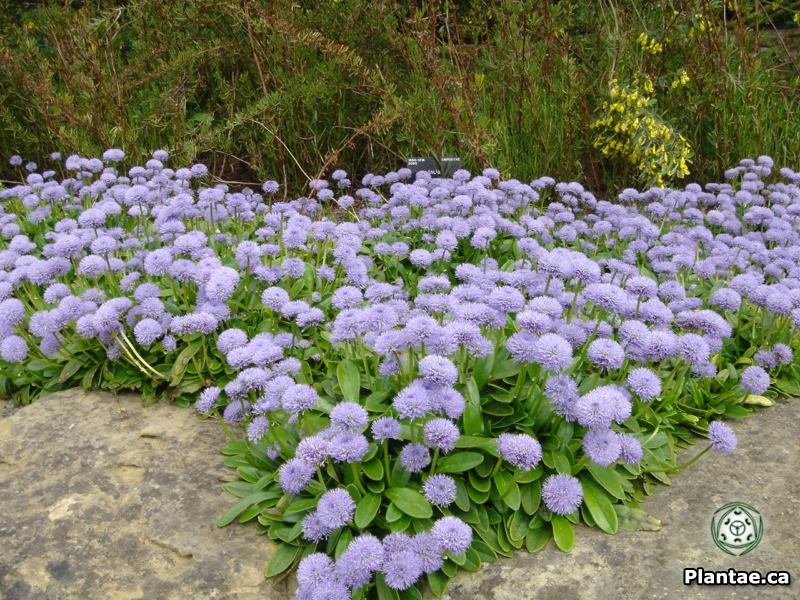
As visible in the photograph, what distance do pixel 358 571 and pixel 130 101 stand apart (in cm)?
513

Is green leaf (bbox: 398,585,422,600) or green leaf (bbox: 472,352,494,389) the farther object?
green leaf (bbox: 472,352,494,389)

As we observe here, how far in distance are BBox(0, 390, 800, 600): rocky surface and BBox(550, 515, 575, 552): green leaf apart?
0.03 meters

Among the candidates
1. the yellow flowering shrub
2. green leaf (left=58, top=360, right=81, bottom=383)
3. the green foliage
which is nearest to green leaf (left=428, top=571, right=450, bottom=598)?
green leaf (left=58, top=360, right=81, bottom=383)

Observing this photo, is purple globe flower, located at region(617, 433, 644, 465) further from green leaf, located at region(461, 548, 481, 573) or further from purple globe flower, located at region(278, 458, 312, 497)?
purple globe flower, located at region(278, 458, 312, 497)

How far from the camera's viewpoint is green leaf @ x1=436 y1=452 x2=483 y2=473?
214 centimetres

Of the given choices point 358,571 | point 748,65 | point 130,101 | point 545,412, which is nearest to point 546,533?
point 545,412

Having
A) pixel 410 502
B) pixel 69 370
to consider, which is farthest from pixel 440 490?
pixel 69 370

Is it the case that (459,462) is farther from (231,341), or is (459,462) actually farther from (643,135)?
(643,135)

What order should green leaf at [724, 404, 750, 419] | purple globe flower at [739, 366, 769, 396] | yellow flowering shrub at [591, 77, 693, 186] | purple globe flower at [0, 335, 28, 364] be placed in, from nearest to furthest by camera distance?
purple globe flower at [739, 366, 769, 396] < green leaf at [724, 404, 750, 419] < purple globe flower at [0, 335, 28, 364] < yellow flowering shrub at [591, 77, 693, 186]

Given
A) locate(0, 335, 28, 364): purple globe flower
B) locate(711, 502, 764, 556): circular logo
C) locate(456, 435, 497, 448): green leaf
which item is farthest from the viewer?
locate(0, 335, 28, 364): purple globe flower

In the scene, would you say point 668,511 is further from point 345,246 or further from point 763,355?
point 345,246

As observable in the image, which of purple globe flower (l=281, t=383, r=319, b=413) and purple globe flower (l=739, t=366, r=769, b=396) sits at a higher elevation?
purple globe flower (l=281, t=383, r=319, b=413)

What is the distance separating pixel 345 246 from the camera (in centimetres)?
329

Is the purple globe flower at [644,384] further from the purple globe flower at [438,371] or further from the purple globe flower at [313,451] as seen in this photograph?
the purple globe flower at [313,451]
